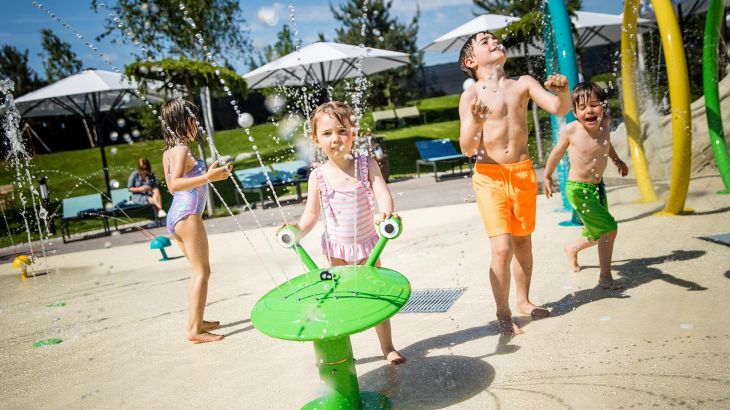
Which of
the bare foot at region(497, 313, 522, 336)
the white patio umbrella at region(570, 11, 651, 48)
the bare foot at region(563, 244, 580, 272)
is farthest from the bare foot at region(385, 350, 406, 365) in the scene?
the white patio umbrella at region(570, 11, 651, 48)

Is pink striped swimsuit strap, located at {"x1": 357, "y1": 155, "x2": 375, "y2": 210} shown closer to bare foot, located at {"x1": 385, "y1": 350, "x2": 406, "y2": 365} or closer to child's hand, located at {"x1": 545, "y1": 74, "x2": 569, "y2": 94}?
bare foot, located at {"x1": 385, "y1": 350, "x2": 406, "y2": 365}

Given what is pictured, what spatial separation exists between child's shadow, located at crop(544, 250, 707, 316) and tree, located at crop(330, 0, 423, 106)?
2317 centimetres

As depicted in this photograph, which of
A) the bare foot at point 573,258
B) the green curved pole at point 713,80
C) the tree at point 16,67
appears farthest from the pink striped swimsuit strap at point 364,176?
the tree at point 16,67

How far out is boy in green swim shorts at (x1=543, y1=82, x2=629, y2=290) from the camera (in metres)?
3.77

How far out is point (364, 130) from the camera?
19.0m

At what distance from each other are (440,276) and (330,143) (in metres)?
2.27

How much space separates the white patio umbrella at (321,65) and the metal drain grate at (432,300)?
8829mm

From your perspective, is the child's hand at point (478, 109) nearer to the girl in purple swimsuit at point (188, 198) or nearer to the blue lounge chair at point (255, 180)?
the girl in purple swimsuit at point (188, 198)

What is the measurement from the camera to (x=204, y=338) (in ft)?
12.3

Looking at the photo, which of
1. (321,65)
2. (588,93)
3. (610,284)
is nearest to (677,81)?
(588,93)

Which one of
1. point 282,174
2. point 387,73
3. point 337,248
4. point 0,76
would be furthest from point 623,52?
point 0,76

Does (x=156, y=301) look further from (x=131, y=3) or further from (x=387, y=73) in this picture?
(x=387, y=73)

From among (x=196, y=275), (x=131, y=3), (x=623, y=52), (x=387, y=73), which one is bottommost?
(x=196, y=275)

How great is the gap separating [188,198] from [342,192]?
4.62 feet
